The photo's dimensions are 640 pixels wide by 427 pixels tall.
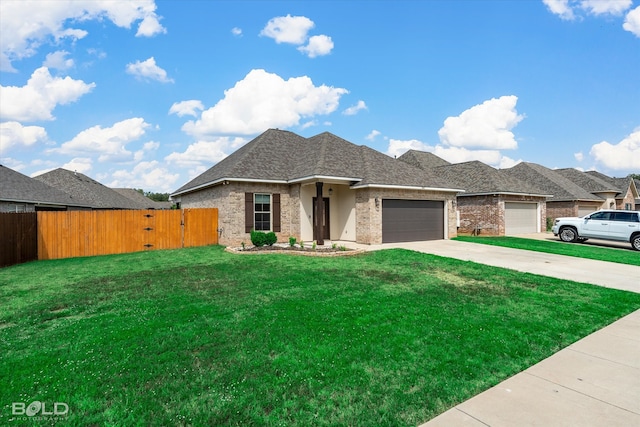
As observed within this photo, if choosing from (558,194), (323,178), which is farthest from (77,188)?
(558,194)

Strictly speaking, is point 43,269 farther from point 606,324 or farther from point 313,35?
point 606,324

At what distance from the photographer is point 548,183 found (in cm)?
2900

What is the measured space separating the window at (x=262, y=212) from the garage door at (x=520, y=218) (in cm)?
1633

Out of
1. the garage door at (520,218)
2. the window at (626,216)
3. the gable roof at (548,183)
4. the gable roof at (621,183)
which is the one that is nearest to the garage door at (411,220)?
the garage door at (520,218)

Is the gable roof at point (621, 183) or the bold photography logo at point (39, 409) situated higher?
the gable roof at point (621, 183)

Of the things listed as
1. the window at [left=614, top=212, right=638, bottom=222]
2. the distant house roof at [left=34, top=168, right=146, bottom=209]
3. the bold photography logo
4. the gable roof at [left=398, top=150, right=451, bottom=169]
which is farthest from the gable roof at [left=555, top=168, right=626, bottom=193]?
the distant house roof at [left=34, top=168, right=146, bottom=209]

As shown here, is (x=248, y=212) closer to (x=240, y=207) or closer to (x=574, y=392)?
(x=240, y=207)

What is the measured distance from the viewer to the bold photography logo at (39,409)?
2.90 m

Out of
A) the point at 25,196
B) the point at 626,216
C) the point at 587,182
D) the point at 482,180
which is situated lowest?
the point at 626,216

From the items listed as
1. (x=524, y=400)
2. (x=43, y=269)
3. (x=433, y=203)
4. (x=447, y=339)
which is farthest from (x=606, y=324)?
(x=43, y=269)

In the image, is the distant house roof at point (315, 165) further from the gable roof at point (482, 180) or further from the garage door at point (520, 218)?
the garage door at point (520, 218)

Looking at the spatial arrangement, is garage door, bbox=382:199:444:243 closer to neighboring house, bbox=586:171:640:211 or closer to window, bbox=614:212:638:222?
window, bbox=614:212:638:222

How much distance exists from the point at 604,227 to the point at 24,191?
1244 inches

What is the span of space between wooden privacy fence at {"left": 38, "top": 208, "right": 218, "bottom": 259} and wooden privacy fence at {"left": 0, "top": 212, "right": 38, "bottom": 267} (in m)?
0.29
